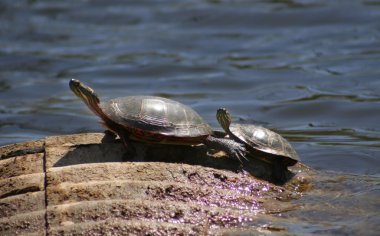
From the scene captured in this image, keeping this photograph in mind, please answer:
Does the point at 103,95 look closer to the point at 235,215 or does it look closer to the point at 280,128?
the point at 280,128

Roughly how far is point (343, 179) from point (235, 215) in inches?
54.5

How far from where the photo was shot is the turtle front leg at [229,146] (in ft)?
15.4

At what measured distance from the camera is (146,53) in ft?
37.7

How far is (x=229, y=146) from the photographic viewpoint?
15.5ft

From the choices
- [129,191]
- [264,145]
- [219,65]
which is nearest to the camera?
[129,191]

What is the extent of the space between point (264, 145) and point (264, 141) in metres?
0.03

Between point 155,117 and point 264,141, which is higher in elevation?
point 155,117

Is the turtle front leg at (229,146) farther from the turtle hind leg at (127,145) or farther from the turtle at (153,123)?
the turtle hind leg at (127,145)

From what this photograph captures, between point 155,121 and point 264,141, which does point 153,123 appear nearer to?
point 155,121

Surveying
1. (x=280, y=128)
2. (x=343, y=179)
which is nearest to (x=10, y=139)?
(x=280, y=128)

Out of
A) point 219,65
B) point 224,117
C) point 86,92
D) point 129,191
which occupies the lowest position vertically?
point 219,65

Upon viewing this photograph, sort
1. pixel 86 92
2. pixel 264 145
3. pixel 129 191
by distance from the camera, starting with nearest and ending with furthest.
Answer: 1. pixel 129 191
2. pixel 86 92
3. pixel 264 145

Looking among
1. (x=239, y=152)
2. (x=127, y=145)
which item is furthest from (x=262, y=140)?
(x=127, y=145)

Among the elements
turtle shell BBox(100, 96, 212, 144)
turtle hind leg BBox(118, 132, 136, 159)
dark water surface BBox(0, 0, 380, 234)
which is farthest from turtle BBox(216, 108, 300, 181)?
turtle hind leg BBox(118, 132, 136, 159)
